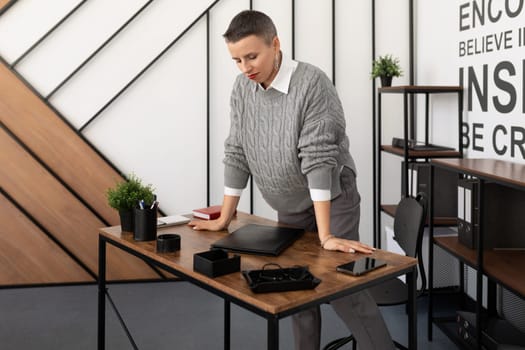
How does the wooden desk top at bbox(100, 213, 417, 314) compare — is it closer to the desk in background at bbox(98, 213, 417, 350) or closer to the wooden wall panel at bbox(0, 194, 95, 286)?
the desk in background at bbox(98, 213, 417, 350)

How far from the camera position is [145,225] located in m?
1.84

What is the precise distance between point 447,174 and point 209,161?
158 centimetres

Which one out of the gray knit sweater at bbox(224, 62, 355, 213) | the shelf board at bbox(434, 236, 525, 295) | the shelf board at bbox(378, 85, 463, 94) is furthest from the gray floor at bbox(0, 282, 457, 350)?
the shelf board at bbox(378, 85, 463, 94)

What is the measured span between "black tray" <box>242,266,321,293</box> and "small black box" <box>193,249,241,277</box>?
0.06 meters

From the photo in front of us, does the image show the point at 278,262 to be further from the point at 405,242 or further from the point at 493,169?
the point at 493,169

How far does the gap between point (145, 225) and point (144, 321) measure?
1.42 meters

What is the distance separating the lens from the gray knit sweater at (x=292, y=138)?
5.84 ft

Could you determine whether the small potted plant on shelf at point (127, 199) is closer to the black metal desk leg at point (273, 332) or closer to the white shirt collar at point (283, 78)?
the white shirt collar at point (283, 78)

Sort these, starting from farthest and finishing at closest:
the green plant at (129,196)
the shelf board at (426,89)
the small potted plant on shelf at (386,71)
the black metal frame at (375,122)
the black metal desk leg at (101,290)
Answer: the black metal frame at (375,122) → the small potted plant on shelf at (386,71) → the shelf board at (426,89) → the black metal desk leg at (101,290) → the green plant at (129,196)

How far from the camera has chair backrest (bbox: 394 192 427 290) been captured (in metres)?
2.12

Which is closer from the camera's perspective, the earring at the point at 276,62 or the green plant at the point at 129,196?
the earring at the point at 276,62

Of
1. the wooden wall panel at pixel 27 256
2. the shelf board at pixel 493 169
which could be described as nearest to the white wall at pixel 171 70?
the wooden wall panel at pixel 27 256

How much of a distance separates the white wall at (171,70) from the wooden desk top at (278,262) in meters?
1.83

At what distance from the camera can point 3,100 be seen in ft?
11.7
